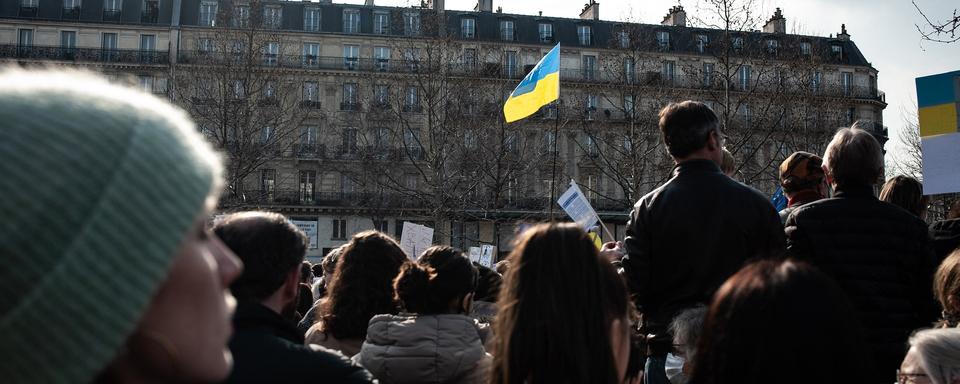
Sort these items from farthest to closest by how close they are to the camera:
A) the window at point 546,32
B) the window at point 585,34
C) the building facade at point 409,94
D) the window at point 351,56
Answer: the window at point 585,34 → the window at point 546,32 → the window at point 351,56 → the building facade at point 409,94

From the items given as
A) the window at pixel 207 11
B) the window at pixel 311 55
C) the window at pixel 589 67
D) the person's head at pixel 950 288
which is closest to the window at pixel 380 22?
the window at pixel 311 55

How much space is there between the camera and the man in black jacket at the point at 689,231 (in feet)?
13.4

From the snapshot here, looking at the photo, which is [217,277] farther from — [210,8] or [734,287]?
[210,8]

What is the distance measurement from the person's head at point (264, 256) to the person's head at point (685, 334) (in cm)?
172

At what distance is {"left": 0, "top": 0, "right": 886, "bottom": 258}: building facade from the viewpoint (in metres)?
32.3

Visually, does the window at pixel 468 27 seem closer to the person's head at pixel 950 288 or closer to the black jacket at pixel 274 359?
the person's head at pixel 950 288

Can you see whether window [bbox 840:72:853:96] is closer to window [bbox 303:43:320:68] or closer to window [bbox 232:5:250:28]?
window [bbox 303:43:320:68]

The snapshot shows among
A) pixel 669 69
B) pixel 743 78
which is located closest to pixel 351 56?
pixel 669 69

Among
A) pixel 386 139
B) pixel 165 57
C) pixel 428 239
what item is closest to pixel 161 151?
pixel 428 239

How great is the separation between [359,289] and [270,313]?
4.88 ft

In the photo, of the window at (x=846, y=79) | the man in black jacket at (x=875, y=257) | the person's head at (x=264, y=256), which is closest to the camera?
the person's head at (x=264, y=256)

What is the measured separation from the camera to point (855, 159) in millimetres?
4375

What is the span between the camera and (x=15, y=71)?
140 centimetres

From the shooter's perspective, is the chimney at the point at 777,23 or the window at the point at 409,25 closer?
the window at the point at 409,25
